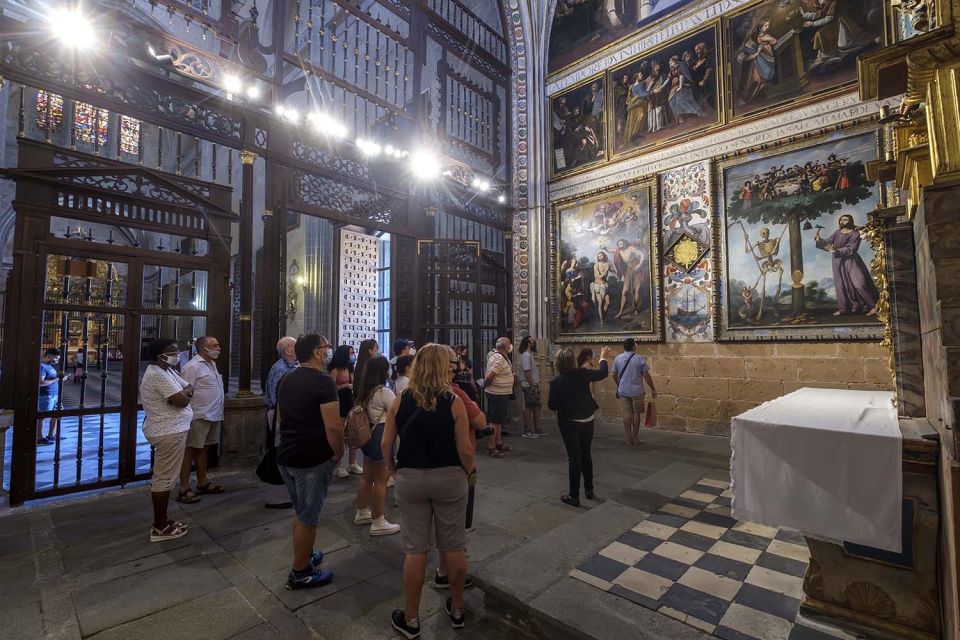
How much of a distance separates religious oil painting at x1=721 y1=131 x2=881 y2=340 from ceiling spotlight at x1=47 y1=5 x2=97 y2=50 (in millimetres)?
9245

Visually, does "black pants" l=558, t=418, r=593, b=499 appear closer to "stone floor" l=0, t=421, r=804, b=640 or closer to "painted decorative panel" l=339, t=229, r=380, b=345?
"stone floor" l=0, t=421, r=804, b=640

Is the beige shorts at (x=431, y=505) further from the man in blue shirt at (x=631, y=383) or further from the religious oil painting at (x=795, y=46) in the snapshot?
the religious oil painting at (x=795, y=46)

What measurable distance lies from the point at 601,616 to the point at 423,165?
7.95m

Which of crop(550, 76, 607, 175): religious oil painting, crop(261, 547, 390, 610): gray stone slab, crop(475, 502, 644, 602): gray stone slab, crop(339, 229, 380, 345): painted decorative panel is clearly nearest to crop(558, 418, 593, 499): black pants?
crop(475, 502, 644, 602): gray stone slab

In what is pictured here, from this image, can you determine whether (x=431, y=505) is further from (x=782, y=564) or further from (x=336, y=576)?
(x=782, y=564)

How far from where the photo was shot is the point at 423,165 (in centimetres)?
861

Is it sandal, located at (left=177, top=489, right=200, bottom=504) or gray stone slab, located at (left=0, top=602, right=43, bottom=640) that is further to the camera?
sandal, located at (left=177, top=489, right=200, bottom=504)

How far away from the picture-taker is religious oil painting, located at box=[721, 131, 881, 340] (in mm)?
6383

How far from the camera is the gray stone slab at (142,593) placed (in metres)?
2.62

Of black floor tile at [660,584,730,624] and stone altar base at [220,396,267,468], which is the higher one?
stone altar base at [220,396,267,468]

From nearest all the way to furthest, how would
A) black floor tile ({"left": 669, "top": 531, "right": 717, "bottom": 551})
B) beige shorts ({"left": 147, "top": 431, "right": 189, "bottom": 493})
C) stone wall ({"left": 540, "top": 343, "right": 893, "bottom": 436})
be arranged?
black floor tile ({"left": 669, "top": 531, "right": 717, "bottom": 551}) < beige shorts ({"left": 147, "top": 431, "right": 189, "bottom": 493}) < stone wall ({"left": 540, "top": 343, "right": 893, "bottom": 436})

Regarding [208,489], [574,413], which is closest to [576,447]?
[574,413]

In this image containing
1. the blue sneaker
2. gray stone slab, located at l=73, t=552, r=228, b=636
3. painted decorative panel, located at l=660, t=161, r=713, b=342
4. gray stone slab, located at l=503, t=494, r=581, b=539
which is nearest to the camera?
gray stone slab, located at l=73, t=552, r=228, b=636

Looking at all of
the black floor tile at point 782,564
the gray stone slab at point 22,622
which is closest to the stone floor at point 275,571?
the gray stone slab at point 22,622
